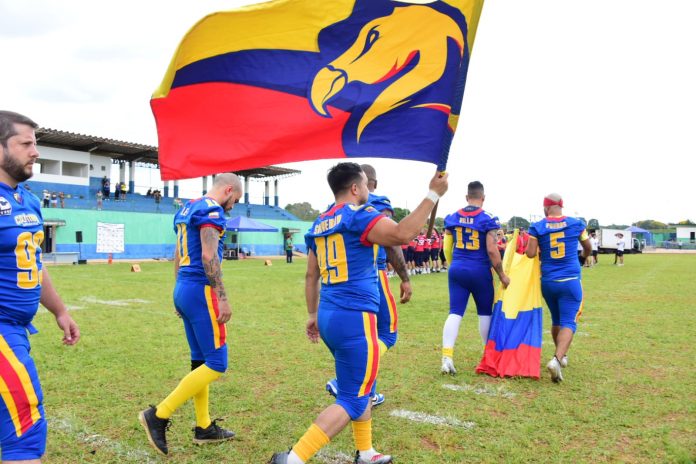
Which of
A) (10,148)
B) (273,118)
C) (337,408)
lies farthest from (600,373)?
(10,148)

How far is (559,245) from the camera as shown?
5953mm

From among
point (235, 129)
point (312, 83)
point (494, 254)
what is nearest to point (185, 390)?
point (235, 129)

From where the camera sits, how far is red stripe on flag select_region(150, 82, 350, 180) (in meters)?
4.20

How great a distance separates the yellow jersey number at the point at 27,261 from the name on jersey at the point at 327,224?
164 centimetres

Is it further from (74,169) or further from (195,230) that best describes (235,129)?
(74,169)

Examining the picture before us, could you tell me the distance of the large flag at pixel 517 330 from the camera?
5703mm

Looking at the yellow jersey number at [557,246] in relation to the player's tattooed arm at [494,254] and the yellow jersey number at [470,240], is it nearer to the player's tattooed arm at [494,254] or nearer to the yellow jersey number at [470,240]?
the player's tattooed arm at [494,254]

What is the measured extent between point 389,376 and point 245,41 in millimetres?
3763

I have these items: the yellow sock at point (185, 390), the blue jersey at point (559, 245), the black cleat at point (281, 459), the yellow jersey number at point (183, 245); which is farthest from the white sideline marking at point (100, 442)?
the blue jersey at point (559, 245)

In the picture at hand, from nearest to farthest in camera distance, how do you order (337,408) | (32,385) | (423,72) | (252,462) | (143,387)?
1. (32,385)
2. (337,408)
3. (252,462)
4. (423,72)
5. (143,387)

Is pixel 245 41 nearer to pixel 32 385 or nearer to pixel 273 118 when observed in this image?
pixel 273 118

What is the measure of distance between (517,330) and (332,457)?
3052 mm

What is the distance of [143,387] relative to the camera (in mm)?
5281

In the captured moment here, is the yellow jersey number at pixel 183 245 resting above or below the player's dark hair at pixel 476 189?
below
